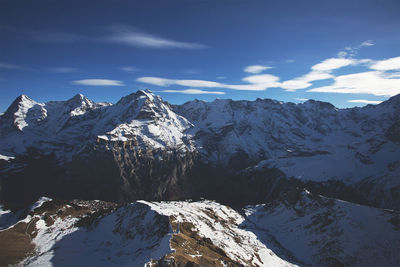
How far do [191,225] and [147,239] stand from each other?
2156cm

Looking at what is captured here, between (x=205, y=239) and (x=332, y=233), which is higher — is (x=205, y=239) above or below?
above

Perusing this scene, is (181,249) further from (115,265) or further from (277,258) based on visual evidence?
(277,258)

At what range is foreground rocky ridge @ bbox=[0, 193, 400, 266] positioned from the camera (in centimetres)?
9181

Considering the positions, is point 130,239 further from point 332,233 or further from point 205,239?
point 332,233

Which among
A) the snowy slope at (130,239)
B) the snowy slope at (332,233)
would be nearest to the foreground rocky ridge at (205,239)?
the snowy slope at (332,233)

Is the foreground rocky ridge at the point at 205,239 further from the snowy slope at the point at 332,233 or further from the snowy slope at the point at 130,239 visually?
the snowy slope at the point at 130,239

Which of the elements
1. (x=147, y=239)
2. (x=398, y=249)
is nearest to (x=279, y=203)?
(x=398, y=249)

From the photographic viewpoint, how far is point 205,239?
100812 millimetres

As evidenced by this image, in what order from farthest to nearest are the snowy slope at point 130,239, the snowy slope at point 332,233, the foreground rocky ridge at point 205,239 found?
the snowy slope at point 332,233
the foreground rocky ridge at point 205,239
the snowy slope at point 130,239

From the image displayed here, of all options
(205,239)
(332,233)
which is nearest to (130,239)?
(205,239)

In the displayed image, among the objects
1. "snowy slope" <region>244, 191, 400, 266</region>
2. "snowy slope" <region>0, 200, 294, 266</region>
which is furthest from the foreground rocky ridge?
"snowy slope" <region>0, 200, 294, 266</region>

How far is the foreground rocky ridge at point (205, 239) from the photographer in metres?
91.8

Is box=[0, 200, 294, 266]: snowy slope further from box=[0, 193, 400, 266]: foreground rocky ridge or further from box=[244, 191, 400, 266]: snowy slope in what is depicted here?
box=[244, 191, 400, 266]: snowy slope

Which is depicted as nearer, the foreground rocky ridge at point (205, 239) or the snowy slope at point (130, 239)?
the snowy slope at point (130, 239)
